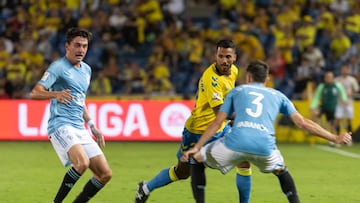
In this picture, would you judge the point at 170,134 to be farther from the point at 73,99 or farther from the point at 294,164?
the point at 73,99

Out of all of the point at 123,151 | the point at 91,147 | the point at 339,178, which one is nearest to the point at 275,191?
the point at 339,178

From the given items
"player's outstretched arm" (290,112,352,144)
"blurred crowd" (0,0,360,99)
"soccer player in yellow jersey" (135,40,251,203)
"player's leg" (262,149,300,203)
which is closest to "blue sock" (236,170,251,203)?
"soccer player in yellow jersey" (135,40,251,203)

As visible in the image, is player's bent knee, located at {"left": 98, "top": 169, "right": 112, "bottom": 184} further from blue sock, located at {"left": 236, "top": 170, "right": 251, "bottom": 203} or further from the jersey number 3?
the jersey number 3

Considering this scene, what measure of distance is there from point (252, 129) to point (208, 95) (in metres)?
1.22

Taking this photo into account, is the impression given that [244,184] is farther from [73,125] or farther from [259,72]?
[73,125]

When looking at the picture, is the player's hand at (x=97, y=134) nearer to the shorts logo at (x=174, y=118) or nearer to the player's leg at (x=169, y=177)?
the player's leg at (x=169, y=177)

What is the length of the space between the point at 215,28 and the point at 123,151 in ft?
23.7

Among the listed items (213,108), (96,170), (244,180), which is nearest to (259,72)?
(213,108)

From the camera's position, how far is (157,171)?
1478 centimetres

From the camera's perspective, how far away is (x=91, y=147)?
9367 mm

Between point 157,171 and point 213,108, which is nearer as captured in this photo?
point 213,108

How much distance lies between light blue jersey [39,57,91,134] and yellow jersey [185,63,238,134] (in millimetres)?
1295

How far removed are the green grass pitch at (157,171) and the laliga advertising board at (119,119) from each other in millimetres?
293

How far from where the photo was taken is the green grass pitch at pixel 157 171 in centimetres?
1143
